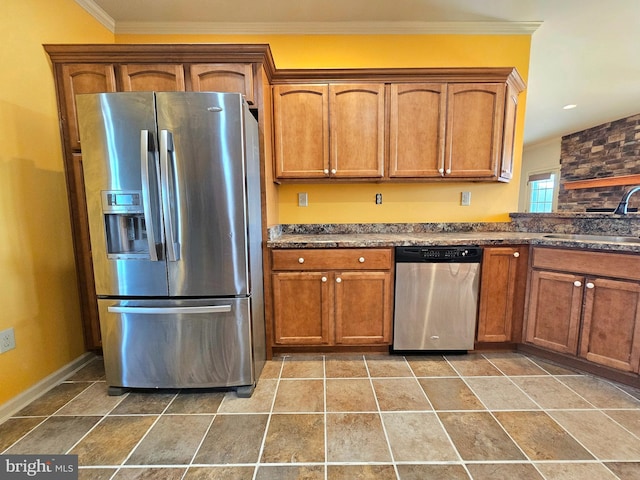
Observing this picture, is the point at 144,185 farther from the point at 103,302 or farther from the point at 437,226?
the point at 437,226

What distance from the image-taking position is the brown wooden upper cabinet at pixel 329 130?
2.21 metres

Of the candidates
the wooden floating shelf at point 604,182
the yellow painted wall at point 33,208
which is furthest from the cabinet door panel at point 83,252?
the wooden floating shelf at point 604,182

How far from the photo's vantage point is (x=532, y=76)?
10.7 feet

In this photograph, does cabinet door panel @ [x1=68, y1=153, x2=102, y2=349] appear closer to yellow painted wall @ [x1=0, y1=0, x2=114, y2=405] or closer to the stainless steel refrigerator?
yellow painted wall @ [x1=0, y1=0, x2=114, y2=405]

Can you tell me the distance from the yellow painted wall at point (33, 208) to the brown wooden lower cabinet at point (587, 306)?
11.2 feet

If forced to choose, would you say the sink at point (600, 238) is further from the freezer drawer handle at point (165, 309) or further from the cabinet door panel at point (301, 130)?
the freezer drawer handle at point (165, 309)

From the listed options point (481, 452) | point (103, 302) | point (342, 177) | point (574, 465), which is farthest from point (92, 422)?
point (574, 465)

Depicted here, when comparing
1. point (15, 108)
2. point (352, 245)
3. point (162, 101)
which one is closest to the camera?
point (162, 101)

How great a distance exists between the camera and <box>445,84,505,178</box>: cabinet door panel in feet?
7.25

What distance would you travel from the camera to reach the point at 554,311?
6.52ft

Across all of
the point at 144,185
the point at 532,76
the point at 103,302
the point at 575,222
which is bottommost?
the point at 103,302

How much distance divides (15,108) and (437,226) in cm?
315

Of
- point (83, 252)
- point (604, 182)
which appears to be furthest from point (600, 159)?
point (83, 252)

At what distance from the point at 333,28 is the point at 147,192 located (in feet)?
6.91
